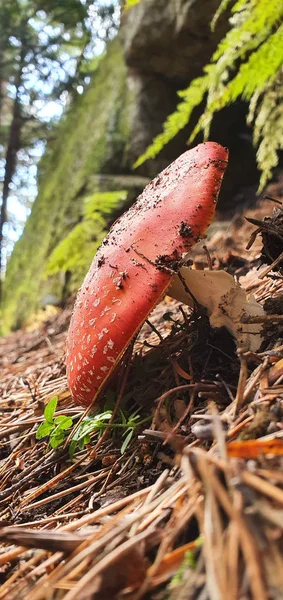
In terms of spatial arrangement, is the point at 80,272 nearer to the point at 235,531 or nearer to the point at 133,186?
the point at 133,186

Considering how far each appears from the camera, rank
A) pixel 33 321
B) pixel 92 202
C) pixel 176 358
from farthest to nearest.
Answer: pixel 33 321, pixel 92 202, pixel 176 358

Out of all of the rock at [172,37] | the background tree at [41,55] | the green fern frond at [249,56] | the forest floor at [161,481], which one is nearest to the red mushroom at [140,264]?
the forest floor at [161,481]

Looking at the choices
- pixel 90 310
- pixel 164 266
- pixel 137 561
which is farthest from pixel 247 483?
pixel 90 310

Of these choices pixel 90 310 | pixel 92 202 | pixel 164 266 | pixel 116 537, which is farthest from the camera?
pixel 92 202

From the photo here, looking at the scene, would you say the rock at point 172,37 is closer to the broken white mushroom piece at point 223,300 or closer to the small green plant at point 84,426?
the broken white mushroom piece at point 223,300

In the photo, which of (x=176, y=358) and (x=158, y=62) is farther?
(x=158, y=62)
